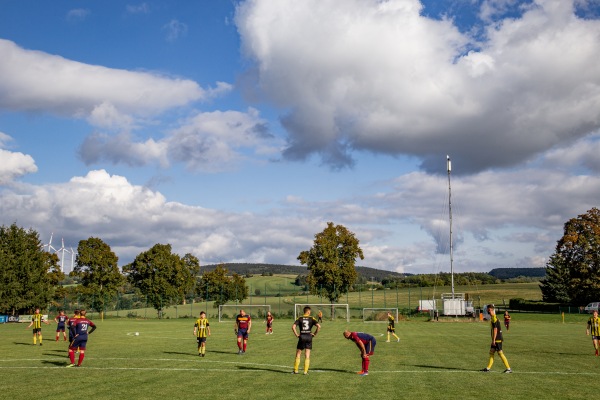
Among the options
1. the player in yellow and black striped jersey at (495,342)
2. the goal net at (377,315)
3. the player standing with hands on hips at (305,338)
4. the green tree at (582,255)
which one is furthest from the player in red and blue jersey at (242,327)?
the green tree at (582,255)

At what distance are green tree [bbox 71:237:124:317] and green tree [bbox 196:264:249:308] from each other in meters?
21.0

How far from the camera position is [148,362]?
2367cm

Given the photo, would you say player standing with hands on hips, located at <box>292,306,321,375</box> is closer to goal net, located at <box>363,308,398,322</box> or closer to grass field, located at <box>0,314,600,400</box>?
grass field, located at <box>0,314,600,400</box>

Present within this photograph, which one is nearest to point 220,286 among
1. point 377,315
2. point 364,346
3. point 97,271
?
point 97,271

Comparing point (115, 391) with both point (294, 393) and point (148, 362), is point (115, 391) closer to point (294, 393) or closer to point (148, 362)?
point (294, 393)

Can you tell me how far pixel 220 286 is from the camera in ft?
363

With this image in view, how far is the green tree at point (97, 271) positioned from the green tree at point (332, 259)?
1262 inches

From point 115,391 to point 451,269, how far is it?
67268 mm

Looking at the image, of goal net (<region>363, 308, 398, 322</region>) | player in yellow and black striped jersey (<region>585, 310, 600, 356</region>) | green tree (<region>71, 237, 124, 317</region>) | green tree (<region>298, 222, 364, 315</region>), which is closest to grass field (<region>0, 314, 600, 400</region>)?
player in yellow and black striped jersey (<region>585, 310, 600, 356</region>)

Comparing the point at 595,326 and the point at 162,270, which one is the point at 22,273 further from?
the point at 595,326

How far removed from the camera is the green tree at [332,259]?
83938 mm

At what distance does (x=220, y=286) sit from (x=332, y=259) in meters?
34.5

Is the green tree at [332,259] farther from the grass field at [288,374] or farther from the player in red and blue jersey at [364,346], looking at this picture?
the player in red and blue jersey at [364,346]

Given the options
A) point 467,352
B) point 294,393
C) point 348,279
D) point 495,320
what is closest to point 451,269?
point 348,279
